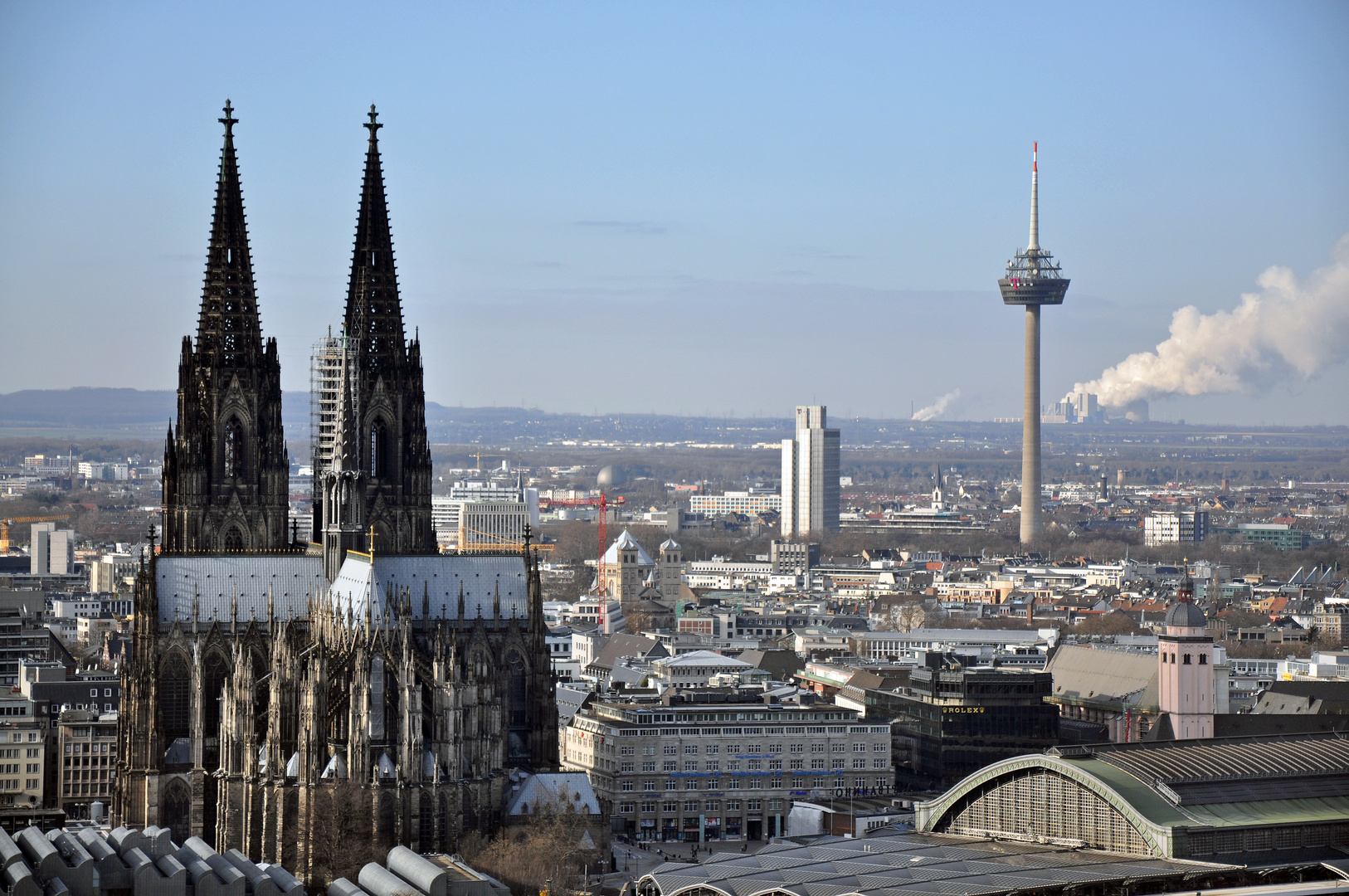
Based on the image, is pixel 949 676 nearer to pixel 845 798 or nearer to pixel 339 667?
pixel 845 798

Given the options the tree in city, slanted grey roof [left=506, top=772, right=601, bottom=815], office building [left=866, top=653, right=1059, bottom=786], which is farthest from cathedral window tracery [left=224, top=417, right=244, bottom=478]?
office building [left=866, top=653, right=1059, bottom=786]

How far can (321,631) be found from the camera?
121 m

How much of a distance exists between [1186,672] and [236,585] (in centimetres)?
5097

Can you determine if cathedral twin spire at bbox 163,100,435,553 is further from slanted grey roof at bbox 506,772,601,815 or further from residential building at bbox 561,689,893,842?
slanted grey roof at bbox 506,772,601,815

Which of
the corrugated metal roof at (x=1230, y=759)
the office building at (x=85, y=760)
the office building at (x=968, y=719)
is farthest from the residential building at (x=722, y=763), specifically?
the corrugated metal roof at (x=1230, y=759)

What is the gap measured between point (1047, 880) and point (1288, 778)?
665 inches

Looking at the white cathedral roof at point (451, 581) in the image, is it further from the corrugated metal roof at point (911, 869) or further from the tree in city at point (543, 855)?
the corrugated metal roof at point (911, 869)

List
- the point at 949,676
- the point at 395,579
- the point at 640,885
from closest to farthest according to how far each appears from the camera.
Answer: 1. the point at 640,885
2. the point at 395,579
3. the point at 949,676

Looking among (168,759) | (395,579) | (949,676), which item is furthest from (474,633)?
(949,676)

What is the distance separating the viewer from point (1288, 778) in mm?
108062

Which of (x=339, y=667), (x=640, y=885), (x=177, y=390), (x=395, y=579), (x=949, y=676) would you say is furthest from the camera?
(x=949, y=676)

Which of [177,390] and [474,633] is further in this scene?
[177,390]

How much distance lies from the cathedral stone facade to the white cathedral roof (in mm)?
98

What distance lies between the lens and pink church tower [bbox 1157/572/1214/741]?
13975cm
